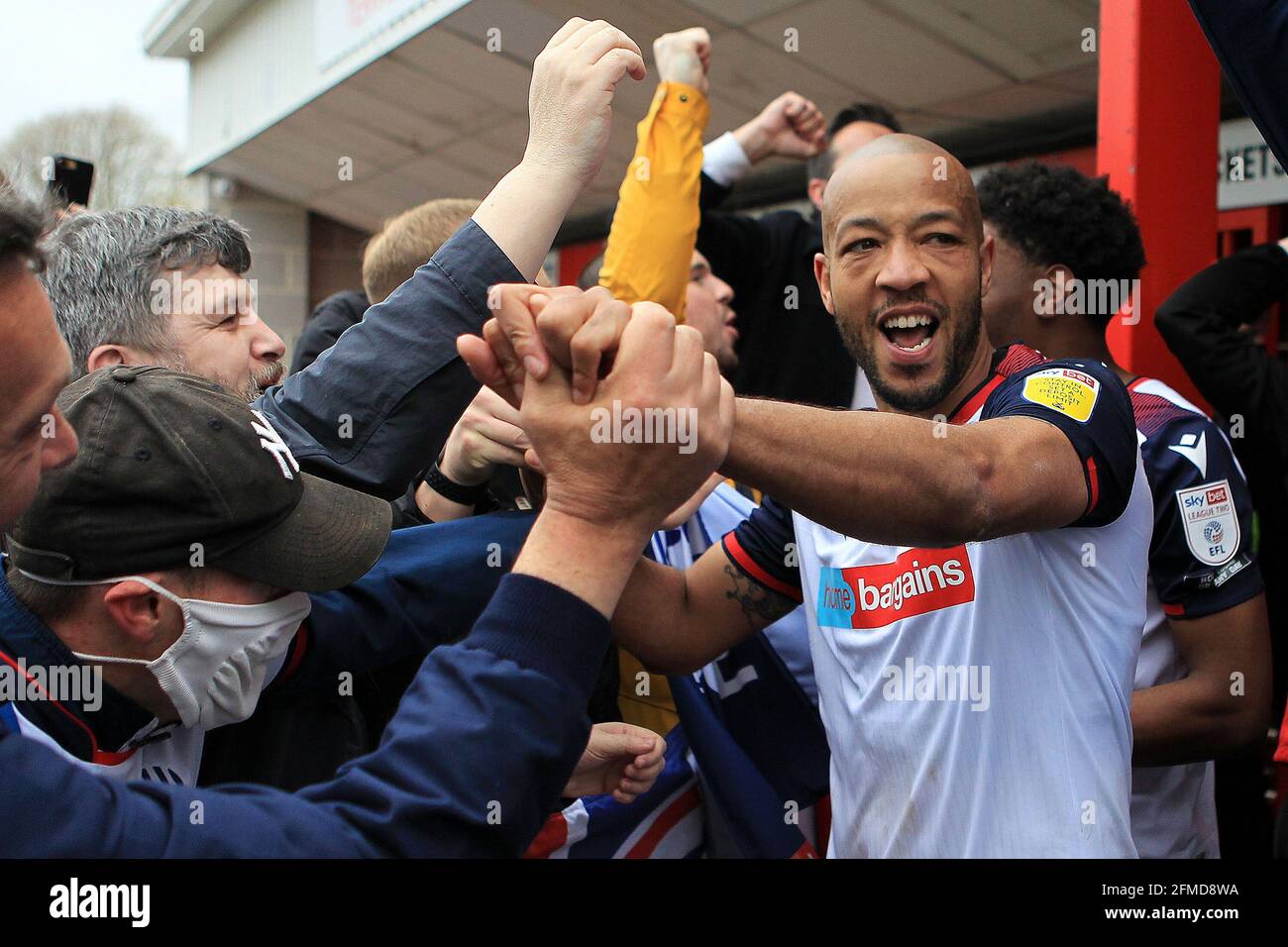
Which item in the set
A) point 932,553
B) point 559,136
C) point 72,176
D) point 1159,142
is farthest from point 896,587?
point 72,176

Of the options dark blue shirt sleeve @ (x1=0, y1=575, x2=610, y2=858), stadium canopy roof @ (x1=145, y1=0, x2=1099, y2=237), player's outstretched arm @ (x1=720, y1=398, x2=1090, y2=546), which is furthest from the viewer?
stadium canopy roof @ (x1=145, y1=0, x2=1099, y2=237)

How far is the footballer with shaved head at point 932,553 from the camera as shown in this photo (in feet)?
4.05

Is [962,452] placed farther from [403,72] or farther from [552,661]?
[403,72]

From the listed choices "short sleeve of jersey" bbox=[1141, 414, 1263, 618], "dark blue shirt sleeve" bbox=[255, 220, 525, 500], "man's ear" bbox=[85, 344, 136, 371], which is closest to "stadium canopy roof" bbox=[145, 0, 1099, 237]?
"short sleeve of jersey" bbox=[1141, 414, 1263, 618]

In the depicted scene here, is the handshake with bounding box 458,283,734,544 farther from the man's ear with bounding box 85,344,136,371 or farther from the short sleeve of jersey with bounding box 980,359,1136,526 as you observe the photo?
the man's ear with bounding box 85,344,136,371

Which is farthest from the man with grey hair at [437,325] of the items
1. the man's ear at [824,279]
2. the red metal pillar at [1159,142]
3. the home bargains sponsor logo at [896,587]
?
the red metal pillar at [1159,142]

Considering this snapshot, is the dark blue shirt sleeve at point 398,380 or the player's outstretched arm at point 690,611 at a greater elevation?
the dark blue shirt sleeve at point 398,380

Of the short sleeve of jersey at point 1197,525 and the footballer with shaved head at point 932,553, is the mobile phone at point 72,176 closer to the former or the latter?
the footballer with shaved head at point 932,553

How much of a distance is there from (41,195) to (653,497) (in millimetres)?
811

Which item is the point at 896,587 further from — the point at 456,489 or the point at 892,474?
the point at 456,489

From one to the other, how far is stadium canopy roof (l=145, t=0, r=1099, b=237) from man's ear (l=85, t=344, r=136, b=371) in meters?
4.19

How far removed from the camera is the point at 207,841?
0.95 meters

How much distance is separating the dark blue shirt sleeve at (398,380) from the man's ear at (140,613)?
1.11ft

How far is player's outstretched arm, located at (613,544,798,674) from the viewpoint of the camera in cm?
178
